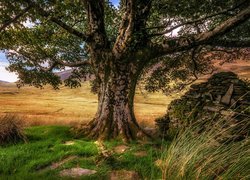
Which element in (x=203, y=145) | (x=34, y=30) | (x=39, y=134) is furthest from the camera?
(x=34, y=30)

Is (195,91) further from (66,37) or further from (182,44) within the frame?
(66,37)

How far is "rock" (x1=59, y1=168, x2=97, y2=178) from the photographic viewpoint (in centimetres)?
929

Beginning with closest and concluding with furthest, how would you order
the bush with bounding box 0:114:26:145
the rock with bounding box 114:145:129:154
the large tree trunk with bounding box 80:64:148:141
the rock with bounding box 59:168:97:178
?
1. the rock with bounding box 59:168:97:178
2. the rock with bounding box 114:145:129:154
3. the bush with bounding box 0:114:26:145
4. the large tree trunk with bounding box 80:64:148:141

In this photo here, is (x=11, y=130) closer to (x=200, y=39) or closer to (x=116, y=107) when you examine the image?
(x=116, y=107)

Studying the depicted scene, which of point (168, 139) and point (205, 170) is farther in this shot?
point (168, 139)

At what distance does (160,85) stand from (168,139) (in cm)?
746

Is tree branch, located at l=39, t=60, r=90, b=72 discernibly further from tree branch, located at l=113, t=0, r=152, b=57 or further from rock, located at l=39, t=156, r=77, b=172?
rock, located at l=39, t=156, r=77, b=172

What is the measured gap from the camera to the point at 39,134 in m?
16.0

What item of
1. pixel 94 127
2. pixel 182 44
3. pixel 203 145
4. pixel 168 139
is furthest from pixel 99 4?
pixel 203 145

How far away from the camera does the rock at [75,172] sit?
9286 millimetres

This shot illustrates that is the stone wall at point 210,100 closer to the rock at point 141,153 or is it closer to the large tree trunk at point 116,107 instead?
the large tree trunk at point 116,107

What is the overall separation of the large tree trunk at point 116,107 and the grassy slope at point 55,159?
1117mm

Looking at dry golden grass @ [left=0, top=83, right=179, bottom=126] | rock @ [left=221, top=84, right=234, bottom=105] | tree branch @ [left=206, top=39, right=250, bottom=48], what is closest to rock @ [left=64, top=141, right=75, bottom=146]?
dry golden grass @ [left=0, top=83, right=179, bottom=126]

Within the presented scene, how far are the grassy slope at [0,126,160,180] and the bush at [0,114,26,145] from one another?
55 cm
